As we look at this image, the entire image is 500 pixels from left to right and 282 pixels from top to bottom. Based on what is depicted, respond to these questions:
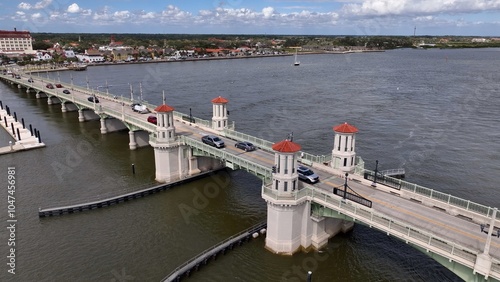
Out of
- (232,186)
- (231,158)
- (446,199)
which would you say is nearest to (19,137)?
(232,186)

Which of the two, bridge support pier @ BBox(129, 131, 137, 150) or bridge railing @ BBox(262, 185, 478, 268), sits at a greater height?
bridge railing @ BBox(262, 185, 478, 268)

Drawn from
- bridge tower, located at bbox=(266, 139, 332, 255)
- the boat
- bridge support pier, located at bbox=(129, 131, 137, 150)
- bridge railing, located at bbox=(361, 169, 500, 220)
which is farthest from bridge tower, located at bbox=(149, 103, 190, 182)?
the boat

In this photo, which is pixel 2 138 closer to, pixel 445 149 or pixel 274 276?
pixel 274 276

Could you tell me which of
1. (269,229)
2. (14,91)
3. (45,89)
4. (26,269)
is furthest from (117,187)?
(14,91)

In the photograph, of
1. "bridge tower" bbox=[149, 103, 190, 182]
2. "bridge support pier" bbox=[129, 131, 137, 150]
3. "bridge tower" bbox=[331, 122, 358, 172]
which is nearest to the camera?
"bridge tower" bbox=[331, 122, 358, 172]

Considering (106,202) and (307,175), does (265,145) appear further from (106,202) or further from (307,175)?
(106,202)

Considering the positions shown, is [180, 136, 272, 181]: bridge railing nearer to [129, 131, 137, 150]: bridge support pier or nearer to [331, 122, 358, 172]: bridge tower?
[331, 122, 358, 172]: bridge tower

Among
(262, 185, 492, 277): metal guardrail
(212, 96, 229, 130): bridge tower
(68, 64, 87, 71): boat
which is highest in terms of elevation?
(212, 96, 229, 130): bridge tower
